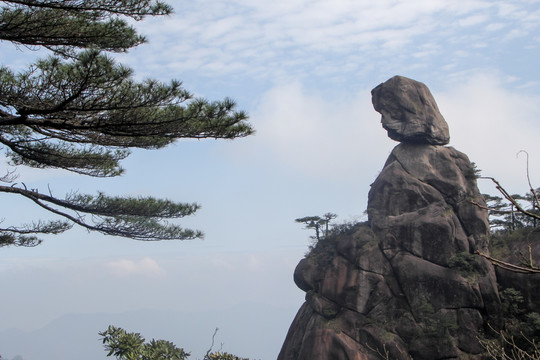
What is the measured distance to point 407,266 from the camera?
2338 centimetres

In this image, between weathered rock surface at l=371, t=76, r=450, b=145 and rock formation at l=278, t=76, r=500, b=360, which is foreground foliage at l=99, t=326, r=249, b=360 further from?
weathered rock surface at l=371, t=76, r=450, b=145

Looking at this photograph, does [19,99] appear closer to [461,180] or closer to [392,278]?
[392,278]

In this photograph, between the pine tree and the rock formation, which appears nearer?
the pine tree

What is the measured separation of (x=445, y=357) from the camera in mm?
20797

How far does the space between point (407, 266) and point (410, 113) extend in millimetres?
9284

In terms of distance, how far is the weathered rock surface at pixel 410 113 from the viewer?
26359 millimetres

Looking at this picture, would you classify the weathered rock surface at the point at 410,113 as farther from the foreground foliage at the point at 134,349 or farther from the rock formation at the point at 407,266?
the foreground foliage at the point at 134,349

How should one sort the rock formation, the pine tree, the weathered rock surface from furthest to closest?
the weathered rock surface, the rock formation, the pine tree

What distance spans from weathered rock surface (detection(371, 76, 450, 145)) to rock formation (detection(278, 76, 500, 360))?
6 cm

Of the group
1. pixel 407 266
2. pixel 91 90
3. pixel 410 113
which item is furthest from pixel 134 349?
pixel 410 113

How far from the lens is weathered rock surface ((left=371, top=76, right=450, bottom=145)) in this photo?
2636 cm

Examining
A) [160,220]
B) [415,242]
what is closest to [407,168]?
[415,242]

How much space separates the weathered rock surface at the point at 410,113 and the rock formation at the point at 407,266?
62 millimetres

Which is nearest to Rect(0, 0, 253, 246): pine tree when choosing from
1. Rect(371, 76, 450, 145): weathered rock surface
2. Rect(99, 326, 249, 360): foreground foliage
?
Rect(99, 326, 249, 360): foreground foliage
